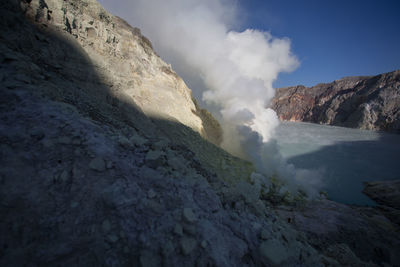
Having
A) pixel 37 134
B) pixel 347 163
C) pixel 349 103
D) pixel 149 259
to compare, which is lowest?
pixel 149 259

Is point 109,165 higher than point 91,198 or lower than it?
higher

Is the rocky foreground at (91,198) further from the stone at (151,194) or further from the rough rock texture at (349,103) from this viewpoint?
the rough rock texture at (349,103)

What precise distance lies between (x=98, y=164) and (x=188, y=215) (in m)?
0.88

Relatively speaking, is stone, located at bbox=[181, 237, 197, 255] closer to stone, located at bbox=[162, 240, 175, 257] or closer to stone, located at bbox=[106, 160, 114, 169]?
stone, located at bbox=[162, 240, 175, 257]

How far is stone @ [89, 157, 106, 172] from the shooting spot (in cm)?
126

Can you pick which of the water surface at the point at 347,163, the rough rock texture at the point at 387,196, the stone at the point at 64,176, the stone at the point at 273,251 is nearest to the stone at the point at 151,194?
the stone at the point at 64,176

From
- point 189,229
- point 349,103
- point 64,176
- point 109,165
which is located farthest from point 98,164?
point 349,103

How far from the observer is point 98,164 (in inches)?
50.9

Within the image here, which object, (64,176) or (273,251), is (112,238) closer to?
(64,176)

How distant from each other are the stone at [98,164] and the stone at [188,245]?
0.88m

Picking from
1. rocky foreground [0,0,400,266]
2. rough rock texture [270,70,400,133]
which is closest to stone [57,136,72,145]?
rocky foreground [0,0,400,266]

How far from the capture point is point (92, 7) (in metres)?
4.45

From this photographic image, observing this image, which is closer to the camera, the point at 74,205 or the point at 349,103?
the point at 74,205

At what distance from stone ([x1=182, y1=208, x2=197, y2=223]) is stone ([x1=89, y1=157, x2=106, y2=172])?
2.55 ft
